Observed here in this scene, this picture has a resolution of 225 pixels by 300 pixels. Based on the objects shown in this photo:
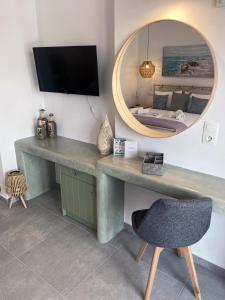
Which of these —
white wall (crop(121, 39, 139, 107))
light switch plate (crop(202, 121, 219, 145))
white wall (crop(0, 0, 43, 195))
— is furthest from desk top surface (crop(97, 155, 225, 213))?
white wall (crop(0, 0, 43, 195))

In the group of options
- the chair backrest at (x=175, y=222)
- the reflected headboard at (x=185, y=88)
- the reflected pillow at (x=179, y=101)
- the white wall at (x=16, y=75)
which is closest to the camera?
the chair backrest at (x=175, y=222)

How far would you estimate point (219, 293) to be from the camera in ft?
5.50

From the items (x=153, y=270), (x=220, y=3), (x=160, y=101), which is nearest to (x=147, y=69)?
(x=160, y=101)

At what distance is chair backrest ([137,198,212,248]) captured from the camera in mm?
1276

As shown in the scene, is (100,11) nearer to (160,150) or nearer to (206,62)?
(206,62)

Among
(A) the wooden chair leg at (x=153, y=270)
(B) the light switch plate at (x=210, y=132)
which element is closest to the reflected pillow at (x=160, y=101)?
(B) the light switch plate at (x=210, y=132)

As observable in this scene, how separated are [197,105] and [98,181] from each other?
94cm

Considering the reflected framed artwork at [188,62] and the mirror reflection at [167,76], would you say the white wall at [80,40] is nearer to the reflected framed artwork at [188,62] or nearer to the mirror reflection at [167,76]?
the mirror reflection at [167,76]

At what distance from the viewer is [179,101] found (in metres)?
1.70

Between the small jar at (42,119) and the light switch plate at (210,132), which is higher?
the light switch plate at (210,132)

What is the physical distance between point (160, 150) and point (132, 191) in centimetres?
52

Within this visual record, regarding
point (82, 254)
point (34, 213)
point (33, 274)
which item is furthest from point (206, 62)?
point (34, 213)

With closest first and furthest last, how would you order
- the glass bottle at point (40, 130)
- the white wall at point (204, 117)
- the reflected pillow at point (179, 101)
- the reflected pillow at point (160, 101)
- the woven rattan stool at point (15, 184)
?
the white wall at point (204, 117) < the reflected pillow at point (179, 101) < the reflected pillow at point (160, 101) < the woven rattan stool at point (15, 184) < the glass bottle at point (40, 130)

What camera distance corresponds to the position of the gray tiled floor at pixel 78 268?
1.68 meters
